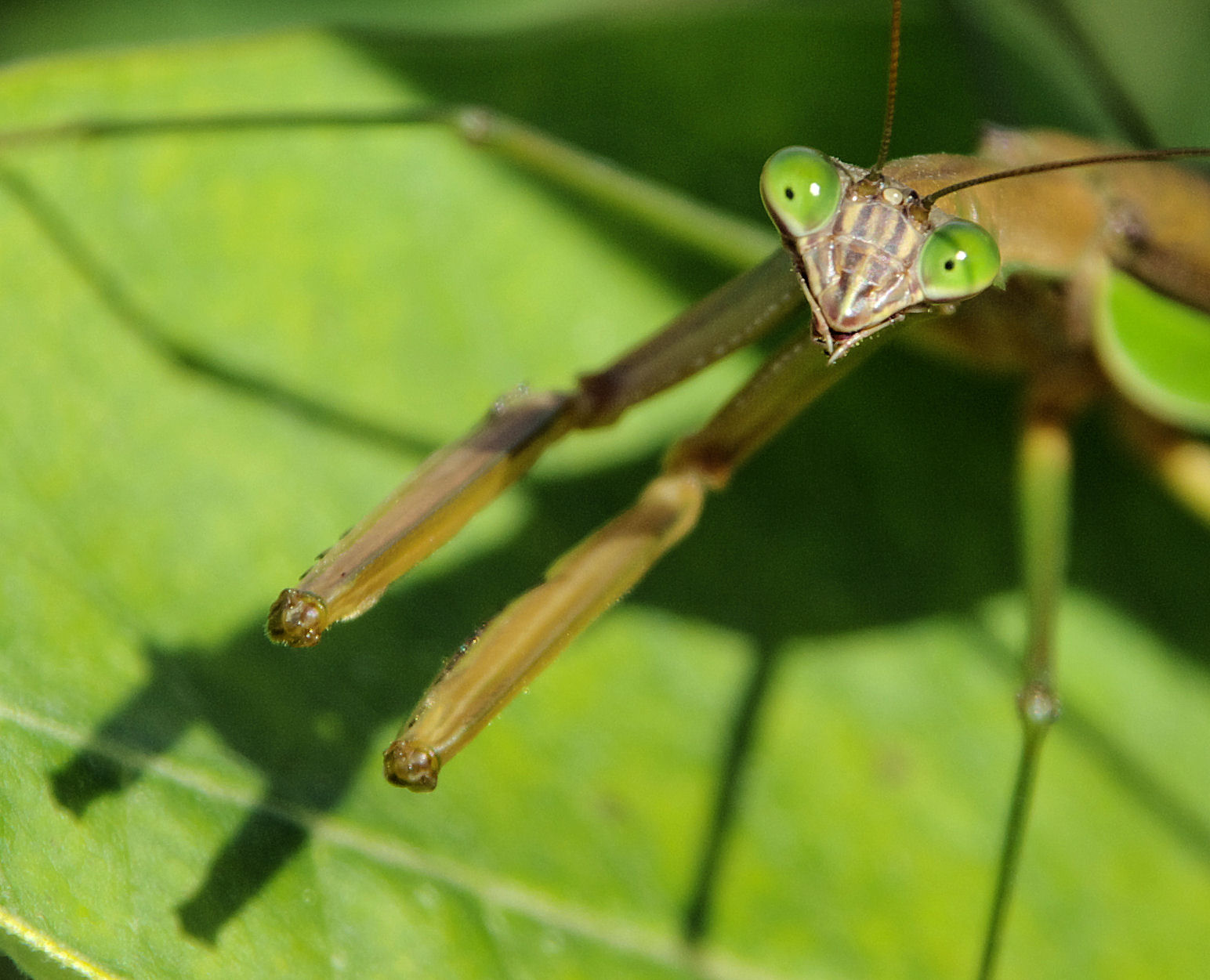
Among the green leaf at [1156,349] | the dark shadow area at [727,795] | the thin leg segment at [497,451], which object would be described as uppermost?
the thin leg segment at [497,451]

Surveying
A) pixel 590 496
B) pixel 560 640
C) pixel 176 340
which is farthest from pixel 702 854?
pixel 176 340

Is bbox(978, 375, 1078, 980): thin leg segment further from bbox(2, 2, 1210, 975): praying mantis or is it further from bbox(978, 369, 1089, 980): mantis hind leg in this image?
bbox(2, 2, 1210, 975): praying mantis

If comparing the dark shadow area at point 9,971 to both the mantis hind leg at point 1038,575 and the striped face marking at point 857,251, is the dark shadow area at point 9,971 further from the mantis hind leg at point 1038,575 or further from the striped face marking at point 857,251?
the mantis hind leg at point 1038,575

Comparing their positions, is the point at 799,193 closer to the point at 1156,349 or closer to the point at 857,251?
the point at 857,251

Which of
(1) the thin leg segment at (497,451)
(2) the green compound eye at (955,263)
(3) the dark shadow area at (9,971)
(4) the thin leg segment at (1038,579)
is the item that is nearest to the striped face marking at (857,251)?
(2) the green compound eye at (955,263)

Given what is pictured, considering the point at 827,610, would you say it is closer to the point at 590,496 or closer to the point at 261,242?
the point at 590,496

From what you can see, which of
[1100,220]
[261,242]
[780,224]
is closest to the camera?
[780,224]

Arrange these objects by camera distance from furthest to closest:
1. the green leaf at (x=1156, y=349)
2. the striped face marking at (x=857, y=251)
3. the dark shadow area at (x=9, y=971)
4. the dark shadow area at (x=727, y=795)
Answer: the green leaf at (x=1156, y=349) < the dark shadow area at (x=727, y=795) < the striped face marking at (x=857, y=251) < the dark shadow area at (x=9, y=971)

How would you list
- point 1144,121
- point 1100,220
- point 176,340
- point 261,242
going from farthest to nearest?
point 1144,121 → point 1100,220 → point 261,242 → point 176,340
